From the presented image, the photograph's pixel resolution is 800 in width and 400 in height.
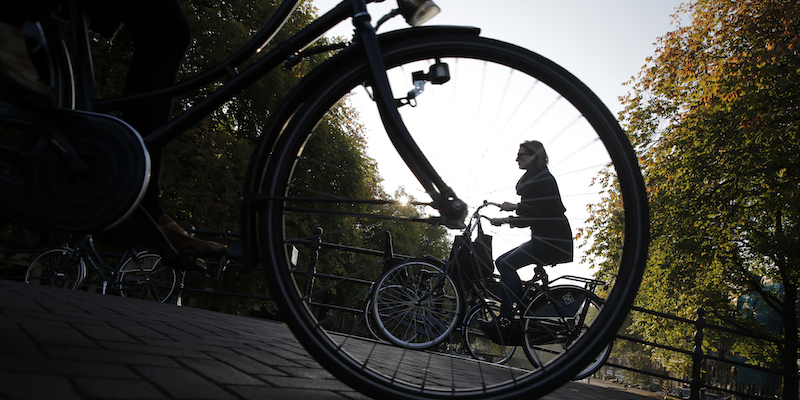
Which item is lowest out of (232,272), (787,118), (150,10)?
(232,272)

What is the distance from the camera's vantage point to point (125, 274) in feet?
23.0

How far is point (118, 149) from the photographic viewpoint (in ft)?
5.12

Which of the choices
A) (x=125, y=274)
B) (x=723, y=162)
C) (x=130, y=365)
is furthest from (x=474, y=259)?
(x=723, y=162)

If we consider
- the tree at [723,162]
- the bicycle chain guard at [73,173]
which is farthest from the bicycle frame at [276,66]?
the tree at [723,162]

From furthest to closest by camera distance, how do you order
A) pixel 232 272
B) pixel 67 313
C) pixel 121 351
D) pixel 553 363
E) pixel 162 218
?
pixel 232 272
pixel 67 313
pixel 162 218
pixel 121 351
pixel 553 363

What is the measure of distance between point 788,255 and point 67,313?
14.0 m

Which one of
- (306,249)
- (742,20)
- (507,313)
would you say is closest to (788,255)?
(742,20)

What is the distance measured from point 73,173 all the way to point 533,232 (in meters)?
2.70

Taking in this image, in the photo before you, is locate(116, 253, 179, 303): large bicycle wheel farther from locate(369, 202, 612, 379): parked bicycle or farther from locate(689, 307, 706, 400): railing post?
locate(689, 307, 706, 400): railing post

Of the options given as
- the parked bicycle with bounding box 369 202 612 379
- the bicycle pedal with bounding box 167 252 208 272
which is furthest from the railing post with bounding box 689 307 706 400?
the bicycle pedal with bounding box 167 252 208 272

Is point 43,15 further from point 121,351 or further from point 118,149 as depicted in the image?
point 121,351

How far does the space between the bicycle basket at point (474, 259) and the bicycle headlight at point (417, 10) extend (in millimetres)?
3040

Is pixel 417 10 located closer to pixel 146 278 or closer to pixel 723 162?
pixel 146 278

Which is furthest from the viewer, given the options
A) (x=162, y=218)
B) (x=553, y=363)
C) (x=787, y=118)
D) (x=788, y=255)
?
(x=788, y=255)
